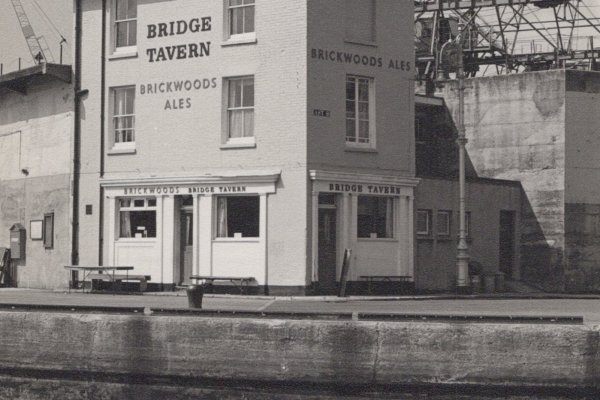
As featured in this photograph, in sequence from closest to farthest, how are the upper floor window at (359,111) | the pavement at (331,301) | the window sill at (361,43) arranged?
the pavement at (331,301) → the window sill at (361,43) → the upper floor window at (359,111)

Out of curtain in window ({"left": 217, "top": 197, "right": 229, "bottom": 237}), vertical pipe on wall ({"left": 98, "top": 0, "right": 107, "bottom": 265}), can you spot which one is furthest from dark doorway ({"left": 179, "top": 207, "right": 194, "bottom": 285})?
vertical pipe on wall ({"left": 98, "top": 0, "right": 107, "bottom": 265})

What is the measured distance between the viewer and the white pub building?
3328 centimetres

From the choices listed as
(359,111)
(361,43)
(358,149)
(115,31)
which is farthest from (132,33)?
(358,149)

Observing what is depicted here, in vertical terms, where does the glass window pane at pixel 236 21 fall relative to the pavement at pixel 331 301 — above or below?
above

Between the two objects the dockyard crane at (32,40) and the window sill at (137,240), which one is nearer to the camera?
the window sill at (137,240)

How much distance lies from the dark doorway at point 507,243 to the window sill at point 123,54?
1454 centimetres

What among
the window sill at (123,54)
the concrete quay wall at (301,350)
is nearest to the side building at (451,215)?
the window sill at (123,54)

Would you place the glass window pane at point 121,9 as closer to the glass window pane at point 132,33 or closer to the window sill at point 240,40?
the glass window pane at point 132,33

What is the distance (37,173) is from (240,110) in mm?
8141

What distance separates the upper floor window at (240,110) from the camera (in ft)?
112

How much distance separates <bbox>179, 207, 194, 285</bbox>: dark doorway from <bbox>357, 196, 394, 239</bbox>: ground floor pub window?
4.99m

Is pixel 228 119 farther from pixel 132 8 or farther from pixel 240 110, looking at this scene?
pixel 132 8

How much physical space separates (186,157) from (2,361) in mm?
17905

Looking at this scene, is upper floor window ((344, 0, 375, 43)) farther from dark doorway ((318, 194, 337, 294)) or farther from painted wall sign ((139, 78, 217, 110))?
dark doorway ((318, 194, 337, 294))
